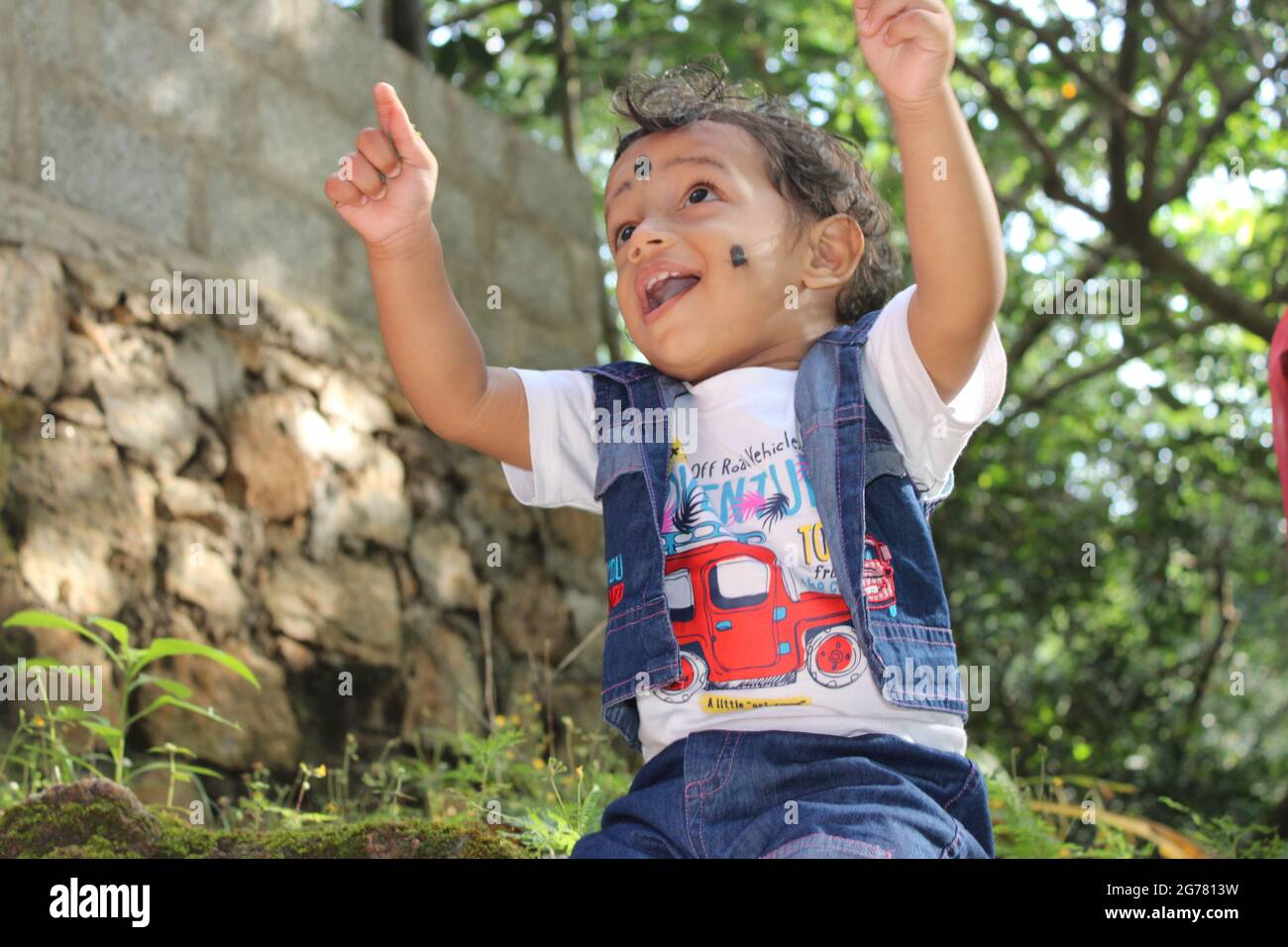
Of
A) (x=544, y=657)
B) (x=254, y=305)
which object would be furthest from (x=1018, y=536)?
(x=254, y=305)

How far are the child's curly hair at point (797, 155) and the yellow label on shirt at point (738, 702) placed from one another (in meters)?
0.78

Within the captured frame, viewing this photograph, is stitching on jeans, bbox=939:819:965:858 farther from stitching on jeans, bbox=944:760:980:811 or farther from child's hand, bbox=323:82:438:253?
child's hand, bbox=323:82:438:253

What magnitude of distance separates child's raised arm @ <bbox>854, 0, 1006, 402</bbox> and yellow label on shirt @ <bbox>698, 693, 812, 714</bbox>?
0.56 m

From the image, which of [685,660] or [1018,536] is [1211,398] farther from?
[685,660]

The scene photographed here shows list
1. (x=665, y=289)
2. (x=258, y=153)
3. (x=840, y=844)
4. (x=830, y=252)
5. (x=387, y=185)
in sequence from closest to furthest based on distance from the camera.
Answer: (x=840, y=844) < (x=387, y=185) < (x=665, y=289) < (x=830, y=252) < (x=258, y=153)

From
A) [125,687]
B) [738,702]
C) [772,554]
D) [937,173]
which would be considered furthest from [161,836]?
[937,173]

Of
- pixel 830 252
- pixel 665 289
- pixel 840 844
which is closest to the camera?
pixel 840 844

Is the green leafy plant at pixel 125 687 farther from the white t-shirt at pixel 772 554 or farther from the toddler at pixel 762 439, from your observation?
the white t-shirt at pixel 772 554

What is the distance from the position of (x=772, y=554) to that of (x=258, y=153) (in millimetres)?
2486

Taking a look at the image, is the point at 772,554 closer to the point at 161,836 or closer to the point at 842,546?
the point at 842,546

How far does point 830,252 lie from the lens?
2.50m

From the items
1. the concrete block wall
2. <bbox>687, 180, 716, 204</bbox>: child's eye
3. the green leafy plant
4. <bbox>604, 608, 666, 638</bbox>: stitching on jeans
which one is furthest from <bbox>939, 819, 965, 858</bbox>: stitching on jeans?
the concrete block wall
